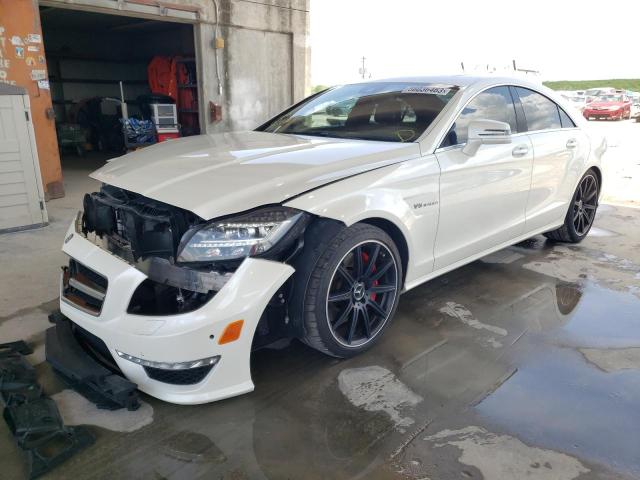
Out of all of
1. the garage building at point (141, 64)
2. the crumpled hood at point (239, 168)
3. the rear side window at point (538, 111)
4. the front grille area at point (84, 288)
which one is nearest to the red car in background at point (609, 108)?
the garage building at point (141, 64)

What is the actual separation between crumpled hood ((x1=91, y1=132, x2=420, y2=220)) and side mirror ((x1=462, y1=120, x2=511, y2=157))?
1.41ft

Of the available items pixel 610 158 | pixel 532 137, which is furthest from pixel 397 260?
pixel 610 158

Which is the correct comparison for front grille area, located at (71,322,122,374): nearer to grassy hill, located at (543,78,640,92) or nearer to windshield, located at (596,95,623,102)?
windshield, located at (596,95,623,102)

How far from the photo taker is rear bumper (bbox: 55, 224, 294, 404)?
7.00 ft

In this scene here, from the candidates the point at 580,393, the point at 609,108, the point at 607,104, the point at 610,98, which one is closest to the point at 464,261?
the point at 580,393

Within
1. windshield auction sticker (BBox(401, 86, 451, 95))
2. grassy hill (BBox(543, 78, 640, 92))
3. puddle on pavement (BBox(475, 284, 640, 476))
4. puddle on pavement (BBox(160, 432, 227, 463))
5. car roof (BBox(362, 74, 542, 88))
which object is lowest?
puddle on pavement (BBox(475, 284, 640, 476))

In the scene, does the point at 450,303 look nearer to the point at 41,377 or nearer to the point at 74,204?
the point at 41,377

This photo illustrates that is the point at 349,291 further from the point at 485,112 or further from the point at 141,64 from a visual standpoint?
the point at 141,64

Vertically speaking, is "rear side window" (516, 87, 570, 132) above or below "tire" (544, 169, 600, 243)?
above

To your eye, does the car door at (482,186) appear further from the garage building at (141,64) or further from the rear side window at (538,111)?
the garage building at (141,64)

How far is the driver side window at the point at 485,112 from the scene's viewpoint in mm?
3238

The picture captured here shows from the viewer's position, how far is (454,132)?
10.6ft

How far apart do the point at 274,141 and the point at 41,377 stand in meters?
1.89

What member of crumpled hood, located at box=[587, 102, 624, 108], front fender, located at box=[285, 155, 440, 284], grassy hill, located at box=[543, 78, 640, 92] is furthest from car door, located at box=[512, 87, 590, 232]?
grassy hill, located at box=[543, 78, 640, 92]
